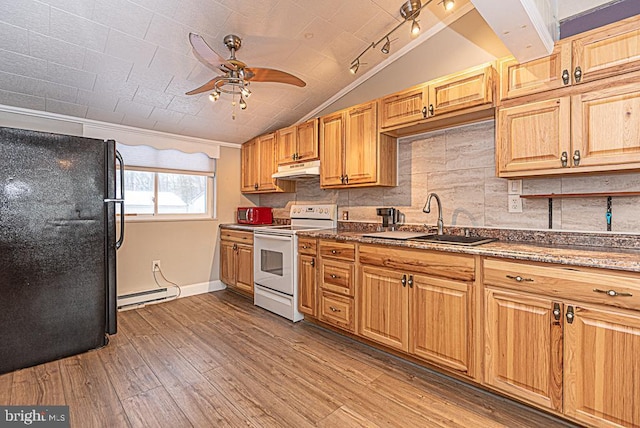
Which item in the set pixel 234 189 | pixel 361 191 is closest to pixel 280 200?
pixel 234 189

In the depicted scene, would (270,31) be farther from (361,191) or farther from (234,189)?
(234,189)

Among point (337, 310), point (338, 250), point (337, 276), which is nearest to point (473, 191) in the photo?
point (338, 250)

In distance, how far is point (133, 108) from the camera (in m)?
3.28

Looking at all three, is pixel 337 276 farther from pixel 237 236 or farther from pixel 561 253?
pixel 237 236

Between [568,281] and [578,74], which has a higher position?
[578,74]

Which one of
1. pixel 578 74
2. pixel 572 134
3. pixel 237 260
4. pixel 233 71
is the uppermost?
pixel 233 71

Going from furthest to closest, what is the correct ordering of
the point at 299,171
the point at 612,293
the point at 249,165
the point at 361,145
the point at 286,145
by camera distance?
the point at 249,165, the point at 286,145, the point at 299,171, the point at 361,145, the point at 612,293

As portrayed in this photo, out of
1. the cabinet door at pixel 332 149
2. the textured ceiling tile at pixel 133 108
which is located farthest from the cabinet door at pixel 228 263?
the textured ceiling tile at pixel 133 108

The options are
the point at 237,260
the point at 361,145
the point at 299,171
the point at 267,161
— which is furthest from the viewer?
the point at 267,161

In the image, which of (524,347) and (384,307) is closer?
(524,347)

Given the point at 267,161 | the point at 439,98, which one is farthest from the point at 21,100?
the point at 439,98

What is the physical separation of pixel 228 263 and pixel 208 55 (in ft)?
9.24

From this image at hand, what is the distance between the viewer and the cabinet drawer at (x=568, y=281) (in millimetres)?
1424

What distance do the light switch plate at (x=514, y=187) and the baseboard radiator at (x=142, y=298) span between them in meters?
3.88
